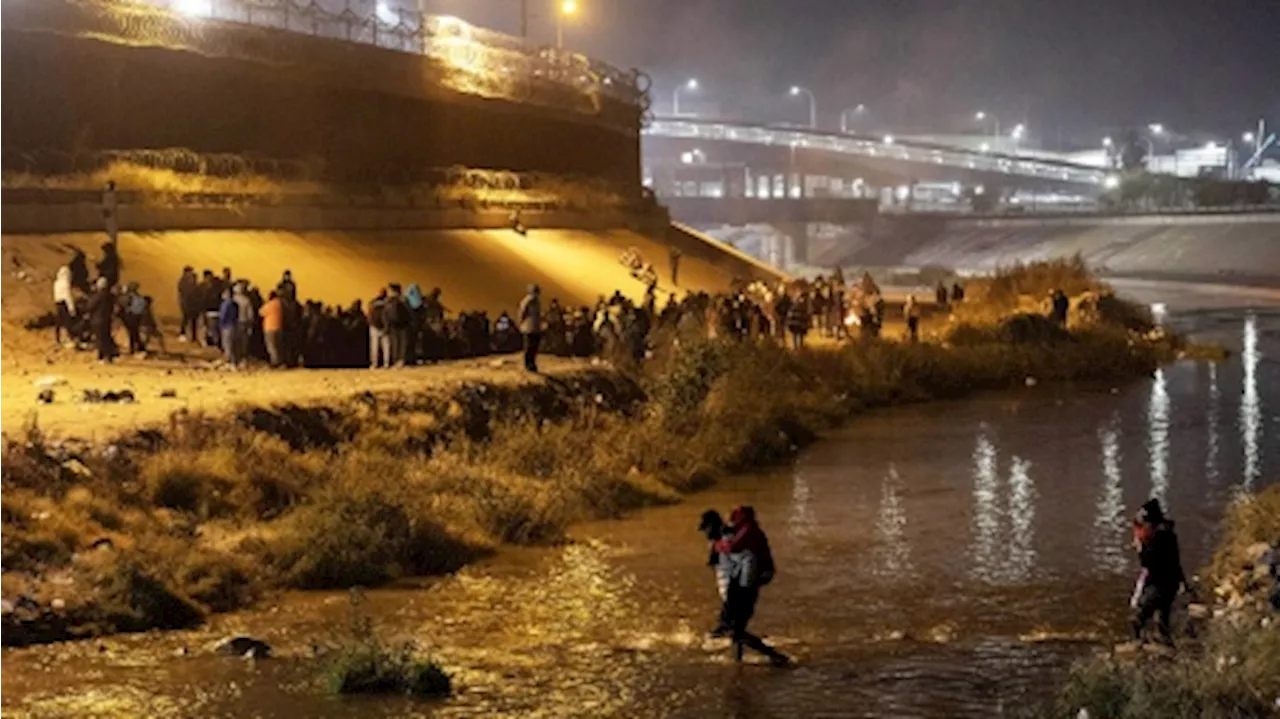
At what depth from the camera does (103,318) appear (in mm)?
25125

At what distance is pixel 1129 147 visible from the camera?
146 m

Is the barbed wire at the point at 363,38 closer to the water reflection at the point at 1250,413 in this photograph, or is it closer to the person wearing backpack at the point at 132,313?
the person wearing backpack at the point at 132,313

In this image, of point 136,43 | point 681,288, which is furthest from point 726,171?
point 136,43

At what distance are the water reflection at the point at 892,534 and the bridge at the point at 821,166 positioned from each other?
107 m

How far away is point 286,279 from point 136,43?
1434 cm

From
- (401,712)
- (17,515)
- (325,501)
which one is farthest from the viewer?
(325,501)

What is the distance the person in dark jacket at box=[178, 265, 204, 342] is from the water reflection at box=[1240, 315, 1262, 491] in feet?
55.5

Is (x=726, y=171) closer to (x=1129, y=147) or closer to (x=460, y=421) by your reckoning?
(x=1129, y=147)

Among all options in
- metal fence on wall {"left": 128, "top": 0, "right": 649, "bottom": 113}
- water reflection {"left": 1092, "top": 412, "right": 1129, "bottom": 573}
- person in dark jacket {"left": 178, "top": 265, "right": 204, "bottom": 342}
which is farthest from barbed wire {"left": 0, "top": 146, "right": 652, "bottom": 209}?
water reflection {"left": 1092, "top": 412, "right": 1129, "bottom": 573}

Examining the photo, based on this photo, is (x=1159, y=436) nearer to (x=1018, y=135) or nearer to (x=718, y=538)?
(x=718, y=538)

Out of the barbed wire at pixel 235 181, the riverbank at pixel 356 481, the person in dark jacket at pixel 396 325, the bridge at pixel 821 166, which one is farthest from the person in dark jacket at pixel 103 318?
the bridge at pixel 821 166

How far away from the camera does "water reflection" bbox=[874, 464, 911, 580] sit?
18094mm

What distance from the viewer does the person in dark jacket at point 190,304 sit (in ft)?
89.0

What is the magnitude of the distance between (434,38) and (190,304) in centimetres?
2457
